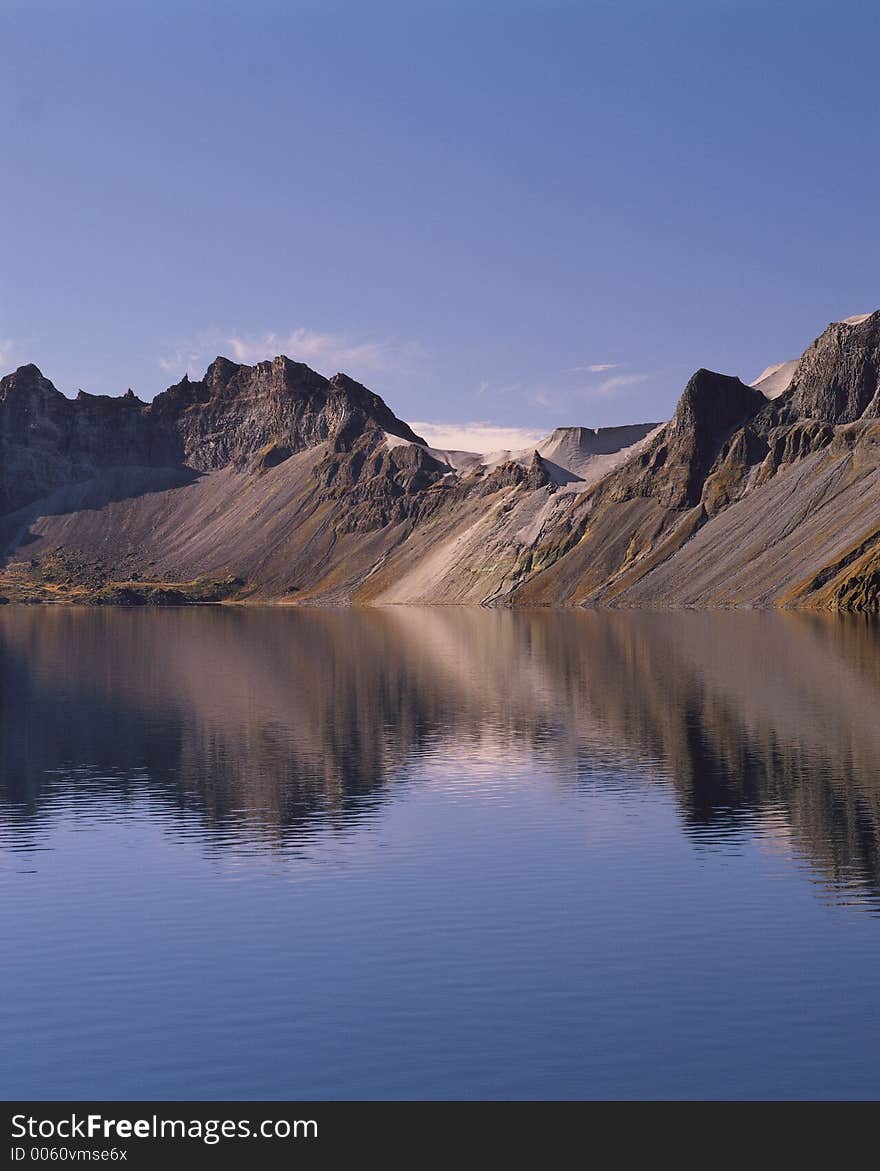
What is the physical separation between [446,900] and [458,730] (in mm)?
36918

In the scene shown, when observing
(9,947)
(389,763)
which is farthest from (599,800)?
(9,947)

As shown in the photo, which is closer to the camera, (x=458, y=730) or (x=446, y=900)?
(x=446, y=900)

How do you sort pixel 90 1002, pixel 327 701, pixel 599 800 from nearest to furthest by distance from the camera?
pixel 90 1002 < pixel 599 800 < pixel 327 701

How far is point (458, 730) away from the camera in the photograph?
74062mm

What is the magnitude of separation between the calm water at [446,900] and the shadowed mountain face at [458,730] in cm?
31

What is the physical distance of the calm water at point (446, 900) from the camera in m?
25.3

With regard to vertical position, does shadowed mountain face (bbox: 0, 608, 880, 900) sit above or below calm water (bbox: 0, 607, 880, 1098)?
above

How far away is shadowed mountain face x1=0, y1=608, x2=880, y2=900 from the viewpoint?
50250 millimetres

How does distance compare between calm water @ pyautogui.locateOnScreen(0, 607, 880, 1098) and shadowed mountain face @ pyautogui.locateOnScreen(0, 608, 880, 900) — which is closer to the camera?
calm water @ pyautogui.locateOnScreen(0, 607, 880, 1098)

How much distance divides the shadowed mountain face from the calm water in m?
0.31

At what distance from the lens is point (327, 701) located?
90250 millimetres
